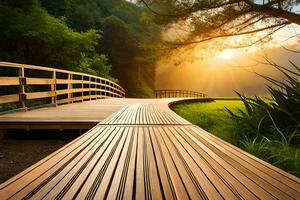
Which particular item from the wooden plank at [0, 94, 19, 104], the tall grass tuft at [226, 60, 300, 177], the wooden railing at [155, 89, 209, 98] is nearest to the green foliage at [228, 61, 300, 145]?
the tall grass tuft at [226, 60, 300, 177]

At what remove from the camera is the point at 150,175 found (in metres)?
1.88

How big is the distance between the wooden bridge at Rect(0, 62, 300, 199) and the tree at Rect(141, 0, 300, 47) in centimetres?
583

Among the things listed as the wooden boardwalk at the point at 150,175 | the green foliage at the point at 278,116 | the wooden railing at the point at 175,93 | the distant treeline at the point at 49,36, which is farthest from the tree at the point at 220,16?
the wooden railing at the point at 175,93

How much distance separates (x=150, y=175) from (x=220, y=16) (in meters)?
7.27

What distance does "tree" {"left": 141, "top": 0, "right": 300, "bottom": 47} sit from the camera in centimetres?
760

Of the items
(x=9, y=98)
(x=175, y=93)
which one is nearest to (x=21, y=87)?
(x=9, y=98)

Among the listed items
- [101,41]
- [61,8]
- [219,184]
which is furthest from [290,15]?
[101,41]

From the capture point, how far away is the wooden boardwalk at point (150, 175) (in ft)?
5.23

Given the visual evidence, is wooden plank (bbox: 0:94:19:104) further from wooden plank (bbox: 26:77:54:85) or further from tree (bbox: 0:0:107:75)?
tree (bbox: 0:0:107:75)

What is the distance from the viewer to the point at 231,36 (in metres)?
9.22

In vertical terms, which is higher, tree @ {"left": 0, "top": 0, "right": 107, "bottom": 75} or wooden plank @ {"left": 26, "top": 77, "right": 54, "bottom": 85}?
tree @ {"left": 0, "top": 0, "right": 107, "bottom": 75}

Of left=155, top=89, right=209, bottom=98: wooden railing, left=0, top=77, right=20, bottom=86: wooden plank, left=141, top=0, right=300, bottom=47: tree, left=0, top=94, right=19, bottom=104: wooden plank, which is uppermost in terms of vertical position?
left=141, top=0, right=300, bottom=47: tree

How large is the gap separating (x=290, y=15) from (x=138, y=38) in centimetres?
2865

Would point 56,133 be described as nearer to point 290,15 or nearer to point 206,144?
point 206,144
